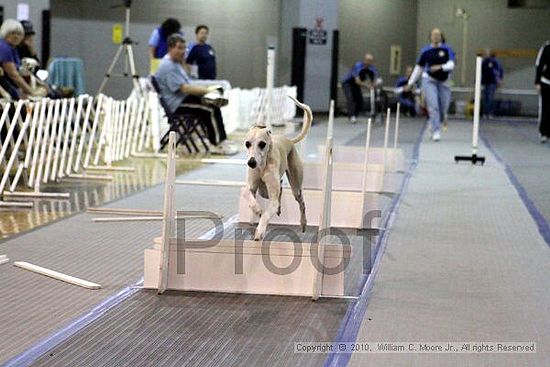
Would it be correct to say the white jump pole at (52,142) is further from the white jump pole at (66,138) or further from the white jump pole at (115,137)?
the white jump pole at (115,137)

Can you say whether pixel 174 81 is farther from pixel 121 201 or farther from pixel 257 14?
pixel 257 14

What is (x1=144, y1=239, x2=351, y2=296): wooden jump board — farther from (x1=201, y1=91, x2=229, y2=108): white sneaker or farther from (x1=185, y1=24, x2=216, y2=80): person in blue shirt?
(x1=185, y1=24, x2=216, y2=80): person in blue shirt

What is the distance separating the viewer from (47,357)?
12.5 ft

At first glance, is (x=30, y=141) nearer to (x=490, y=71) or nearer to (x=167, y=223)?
(x=167, y=223)

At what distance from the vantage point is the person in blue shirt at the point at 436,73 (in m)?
14.8

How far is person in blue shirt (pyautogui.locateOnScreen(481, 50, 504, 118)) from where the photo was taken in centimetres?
2452

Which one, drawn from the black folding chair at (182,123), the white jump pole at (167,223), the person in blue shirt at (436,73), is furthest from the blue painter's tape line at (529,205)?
the black folding chair at (182,123)

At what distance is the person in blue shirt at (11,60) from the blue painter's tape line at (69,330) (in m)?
4.98

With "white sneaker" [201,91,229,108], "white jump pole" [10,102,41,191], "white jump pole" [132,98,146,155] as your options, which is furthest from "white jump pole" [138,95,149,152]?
"white jump pole" [10,102,41,191]

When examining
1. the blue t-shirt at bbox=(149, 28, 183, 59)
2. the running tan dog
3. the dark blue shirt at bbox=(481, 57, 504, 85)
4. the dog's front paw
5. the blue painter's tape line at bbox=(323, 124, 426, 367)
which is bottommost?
the blue painter's tape line at bbox=(323, 124, 426, 367)

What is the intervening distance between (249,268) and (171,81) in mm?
6551

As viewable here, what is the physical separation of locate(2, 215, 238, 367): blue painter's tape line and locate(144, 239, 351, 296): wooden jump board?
7.4 inches

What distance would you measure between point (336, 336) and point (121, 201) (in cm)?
409

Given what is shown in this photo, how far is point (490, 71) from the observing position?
2453 centimetres
